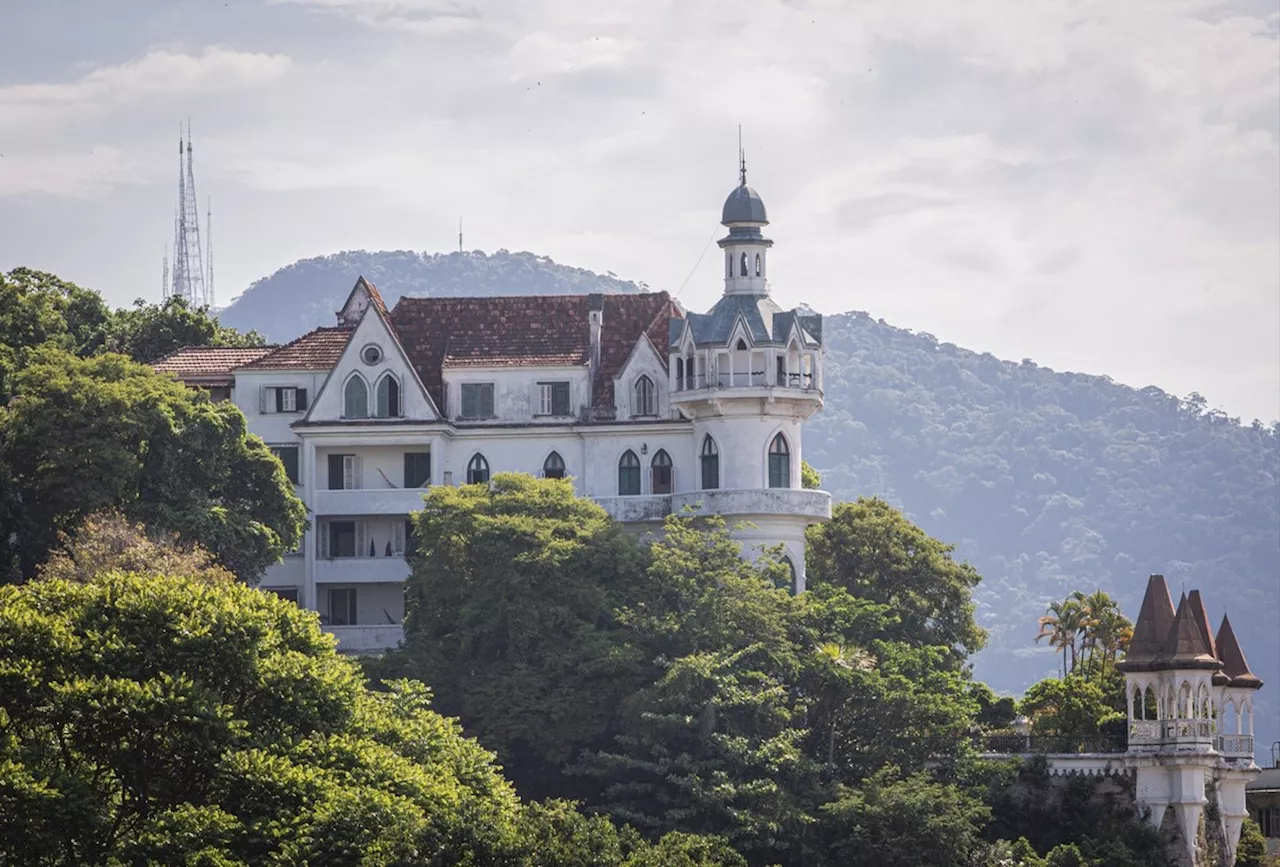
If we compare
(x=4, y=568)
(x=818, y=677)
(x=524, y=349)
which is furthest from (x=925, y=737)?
(x=4, y=568)

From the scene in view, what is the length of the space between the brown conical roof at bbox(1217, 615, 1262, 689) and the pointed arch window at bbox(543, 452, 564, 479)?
2331 centimetres

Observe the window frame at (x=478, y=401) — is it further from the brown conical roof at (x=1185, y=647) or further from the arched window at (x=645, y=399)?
the brown conical roof at (x=1185, y=647)

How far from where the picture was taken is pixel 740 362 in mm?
98938

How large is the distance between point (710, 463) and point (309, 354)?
50.4 ft

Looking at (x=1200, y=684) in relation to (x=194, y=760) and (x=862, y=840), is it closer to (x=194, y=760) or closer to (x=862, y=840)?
(x=862, y=840)

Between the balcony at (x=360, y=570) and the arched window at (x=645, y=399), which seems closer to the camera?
the balcony at (x=360, y=570)

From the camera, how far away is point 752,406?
3903 inches

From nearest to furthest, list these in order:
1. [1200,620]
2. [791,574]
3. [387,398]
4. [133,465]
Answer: [133,465]
[1200,620]
[791,574]
[387,398]

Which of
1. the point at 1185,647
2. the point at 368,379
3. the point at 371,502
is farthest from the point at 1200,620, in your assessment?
the point at 368,379

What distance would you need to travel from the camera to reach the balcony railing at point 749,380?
98688mm

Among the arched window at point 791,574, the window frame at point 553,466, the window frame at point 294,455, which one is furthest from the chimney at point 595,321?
the window frame at point 294,455

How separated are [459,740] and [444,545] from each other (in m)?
14.9

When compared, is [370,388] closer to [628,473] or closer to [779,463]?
[628,473]

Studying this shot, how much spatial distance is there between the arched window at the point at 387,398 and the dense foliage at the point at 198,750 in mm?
30264
